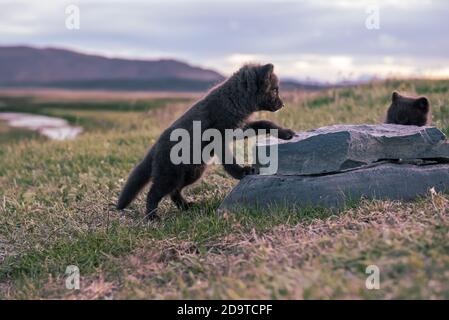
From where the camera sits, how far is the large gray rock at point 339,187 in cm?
657

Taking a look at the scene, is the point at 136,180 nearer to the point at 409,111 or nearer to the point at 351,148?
the point at 351,148

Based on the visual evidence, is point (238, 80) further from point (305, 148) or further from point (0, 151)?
point (0, 151)

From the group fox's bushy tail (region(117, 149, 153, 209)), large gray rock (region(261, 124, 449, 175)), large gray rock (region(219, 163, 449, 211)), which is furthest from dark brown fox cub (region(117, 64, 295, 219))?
large gray rock (region(219, 163, 449, 211))

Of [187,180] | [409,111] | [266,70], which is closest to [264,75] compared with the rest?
[266,70]

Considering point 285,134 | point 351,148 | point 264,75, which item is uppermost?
point 264,75

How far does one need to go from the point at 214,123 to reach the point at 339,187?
1.55 m

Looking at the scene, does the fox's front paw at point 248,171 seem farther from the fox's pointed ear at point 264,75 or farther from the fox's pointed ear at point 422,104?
the fox's pointed ear at point 422,104

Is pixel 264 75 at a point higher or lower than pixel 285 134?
higher

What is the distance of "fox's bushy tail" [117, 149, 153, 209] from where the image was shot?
24.4ft

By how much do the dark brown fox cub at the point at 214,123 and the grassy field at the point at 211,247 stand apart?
33 centimetres

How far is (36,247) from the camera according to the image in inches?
248

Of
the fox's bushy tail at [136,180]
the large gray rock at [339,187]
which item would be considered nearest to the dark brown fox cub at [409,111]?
A: the large gray rock at [339,187]

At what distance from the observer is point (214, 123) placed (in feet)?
23.3

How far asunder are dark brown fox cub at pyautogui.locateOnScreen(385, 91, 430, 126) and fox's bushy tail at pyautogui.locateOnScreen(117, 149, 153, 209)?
331cm
